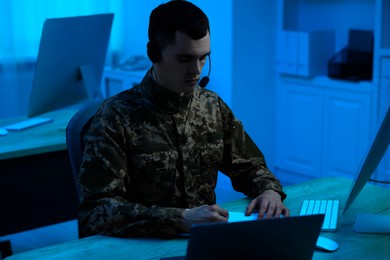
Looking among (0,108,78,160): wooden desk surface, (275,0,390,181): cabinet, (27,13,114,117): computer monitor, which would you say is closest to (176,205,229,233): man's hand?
(0,108,78,160): wooden desk surface

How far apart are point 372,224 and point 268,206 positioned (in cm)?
26

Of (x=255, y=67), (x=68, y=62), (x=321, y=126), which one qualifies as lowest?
(x=321, y=126)

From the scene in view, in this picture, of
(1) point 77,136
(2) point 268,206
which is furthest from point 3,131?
(2) point 268,206

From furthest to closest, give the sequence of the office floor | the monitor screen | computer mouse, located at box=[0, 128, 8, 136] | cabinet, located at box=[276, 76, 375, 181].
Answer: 1. cabinet, located at box=[276, 76, 375, 181]
2. the office floor
3. computer mouse, located at box=[0, 128, 8, 136]
4. the monitor screen

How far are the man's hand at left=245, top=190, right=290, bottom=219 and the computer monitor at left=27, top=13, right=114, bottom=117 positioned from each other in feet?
4.20

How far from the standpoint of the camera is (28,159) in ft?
8.63

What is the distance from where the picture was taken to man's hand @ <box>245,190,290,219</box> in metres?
1.66

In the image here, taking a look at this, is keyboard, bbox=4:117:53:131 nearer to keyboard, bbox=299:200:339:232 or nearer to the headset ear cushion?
the headset ear cushion

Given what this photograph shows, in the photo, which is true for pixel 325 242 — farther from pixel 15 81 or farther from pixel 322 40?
pixel 15 81

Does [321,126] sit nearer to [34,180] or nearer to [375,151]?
[34,180]

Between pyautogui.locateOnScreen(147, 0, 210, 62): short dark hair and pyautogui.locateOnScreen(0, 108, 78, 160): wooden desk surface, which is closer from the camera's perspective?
pyautogui.locateOnScreen(147, 0, 210, 62): short dark hair

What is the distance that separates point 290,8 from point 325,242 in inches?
121

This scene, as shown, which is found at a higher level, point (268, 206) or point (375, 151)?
point (375, 151)

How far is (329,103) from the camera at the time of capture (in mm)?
4055
